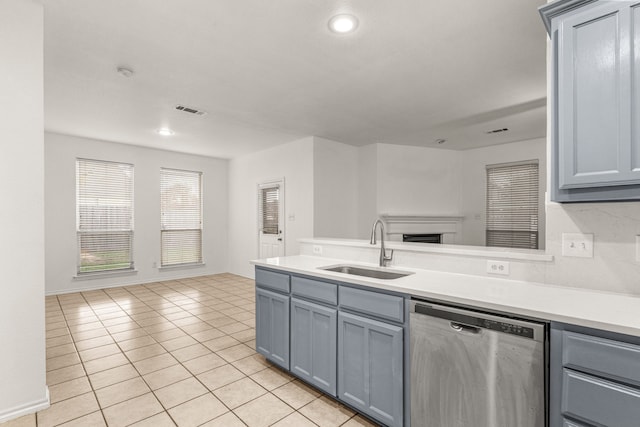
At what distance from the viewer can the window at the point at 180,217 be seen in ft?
21.6

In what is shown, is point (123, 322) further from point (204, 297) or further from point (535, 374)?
point (535, 374)

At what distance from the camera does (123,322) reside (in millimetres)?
4016

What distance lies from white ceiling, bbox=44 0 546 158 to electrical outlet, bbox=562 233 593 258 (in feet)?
5.11

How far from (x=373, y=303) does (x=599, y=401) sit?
42.4 inches

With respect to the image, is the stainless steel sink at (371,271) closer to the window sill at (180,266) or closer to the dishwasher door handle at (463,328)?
the dishwasher door handle at (463,328)

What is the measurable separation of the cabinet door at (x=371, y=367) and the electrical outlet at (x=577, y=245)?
107 centimetres

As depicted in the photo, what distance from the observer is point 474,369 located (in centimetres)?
157

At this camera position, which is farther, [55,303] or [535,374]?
[55,303]

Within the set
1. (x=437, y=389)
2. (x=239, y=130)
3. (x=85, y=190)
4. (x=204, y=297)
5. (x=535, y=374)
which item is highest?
(x=239, y=130)

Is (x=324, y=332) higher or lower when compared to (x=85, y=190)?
lower

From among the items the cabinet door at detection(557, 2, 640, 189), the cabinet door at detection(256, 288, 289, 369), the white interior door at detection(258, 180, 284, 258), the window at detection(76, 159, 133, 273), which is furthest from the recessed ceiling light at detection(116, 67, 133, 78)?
the window at detection(76, 159, 133, 273)

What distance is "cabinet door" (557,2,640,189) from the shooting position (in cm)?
142

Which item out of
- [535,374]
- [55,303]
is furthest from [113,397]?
[55,303]

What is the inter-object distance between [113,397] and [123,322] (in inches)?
74.8
